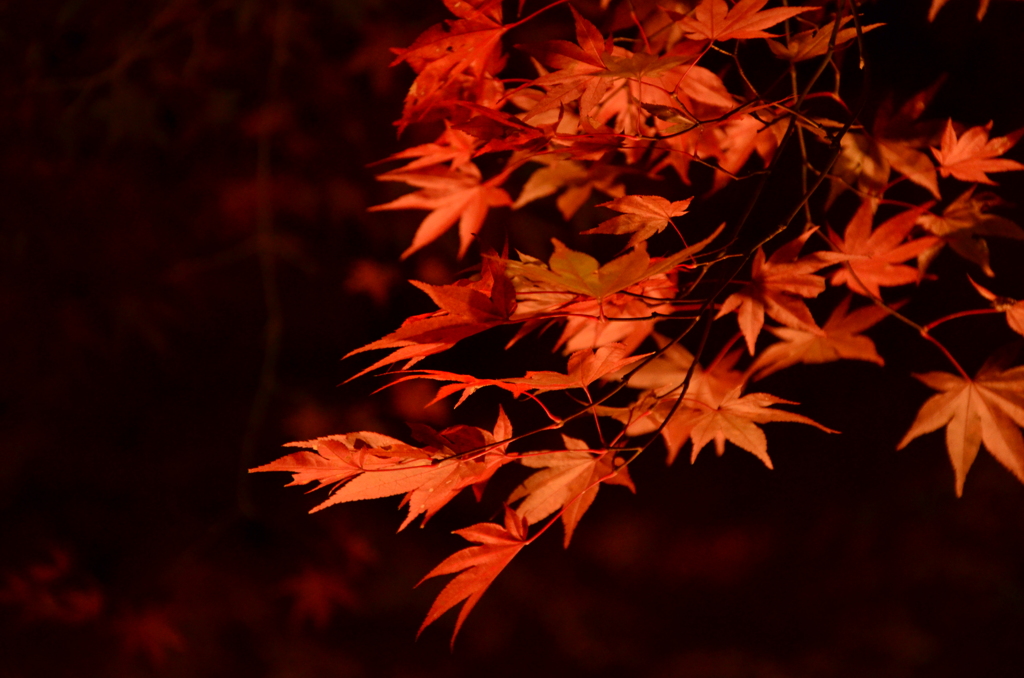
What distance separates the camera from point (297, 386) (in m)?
1.49

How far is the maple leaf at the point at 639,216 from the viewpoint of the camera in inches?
20.1

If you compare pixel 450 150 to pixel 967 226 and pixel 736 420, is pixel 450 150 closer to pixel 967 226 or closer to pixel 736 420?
pixel 736 420

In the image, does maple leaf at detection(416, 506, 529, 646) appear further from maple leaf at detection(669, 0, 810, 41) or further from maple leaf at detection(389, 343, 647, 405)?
maple leaf at detection(669, 0, 810, 41)

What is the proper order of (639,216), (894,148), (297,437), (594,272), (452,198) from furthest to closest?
1. (297,437)
2. (452,198)
3. (894,148)
4. (639,216)
5. (594,272)

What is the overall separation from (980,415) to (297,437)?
1327 millimetres

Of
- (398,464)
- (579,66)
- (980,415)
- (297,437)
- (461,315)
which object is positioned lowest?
(297,437)

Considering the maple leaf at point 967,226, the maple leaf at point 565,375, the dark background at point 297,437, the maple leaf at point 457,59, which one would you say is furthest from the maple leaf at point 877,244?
the dark background at point 297,437

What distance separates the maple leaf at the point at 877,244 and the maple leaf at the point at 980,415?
0.12m

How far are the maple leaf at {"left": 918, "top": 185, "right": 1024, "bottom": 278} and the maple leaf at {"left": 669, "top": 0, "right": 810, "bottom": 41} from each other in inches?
12.0

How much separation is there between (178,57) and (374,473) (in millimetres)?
1360

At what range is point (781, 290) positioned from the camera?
540 mm

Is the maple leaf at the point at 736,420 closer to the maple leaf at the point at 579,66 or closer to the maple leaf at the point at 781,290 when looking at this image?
the maple leaf at the point at 781,290

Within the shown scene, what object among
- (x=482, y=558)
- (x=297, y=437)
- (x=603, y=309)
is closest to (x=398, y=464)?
(x=482, y=558)

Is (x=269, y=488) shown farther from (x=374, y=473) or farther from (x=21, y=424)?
(x=374, y=473)
